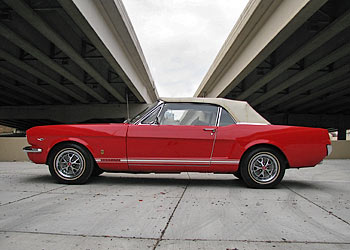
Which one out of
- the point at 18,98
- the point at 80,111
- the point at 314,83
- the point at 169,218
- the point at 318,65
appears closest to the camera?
the point at 169,218

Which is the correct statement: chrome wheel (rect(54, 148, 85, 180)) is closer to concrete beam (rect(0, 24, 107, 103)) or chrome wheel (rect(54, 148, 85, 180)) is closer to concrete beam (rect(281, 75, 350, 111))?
concrete beam (rect(0, 24, 107, 103))

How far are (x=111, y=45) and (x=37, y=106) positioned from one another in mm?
19555

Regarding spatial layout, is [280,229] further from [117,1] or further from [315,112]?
[315,112]

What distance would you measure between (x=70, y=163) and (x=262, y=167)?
315 cm

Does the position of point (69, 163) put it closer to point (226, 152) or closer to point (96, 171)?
point (96, 171)

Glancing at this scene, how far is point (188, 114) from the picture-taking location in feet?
15.9

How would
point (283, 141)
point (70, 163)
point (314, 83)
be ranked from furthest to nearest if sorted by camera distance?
1. point (314, 83)
2. point (70, 163)
3. point (283, 141)

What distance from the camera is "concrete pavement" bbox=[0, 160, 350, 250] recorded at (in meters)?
2.27

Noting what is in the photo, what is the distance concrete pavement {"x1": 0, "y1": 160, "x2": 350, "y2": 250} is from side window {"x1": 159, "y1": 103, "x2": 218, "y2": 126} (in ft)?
3.62

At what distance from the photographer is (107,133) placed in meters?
4.66

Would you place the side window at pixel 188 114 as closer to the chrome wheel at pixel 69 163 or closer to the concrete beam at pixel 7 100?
the chrome wheel at pixel 69 163

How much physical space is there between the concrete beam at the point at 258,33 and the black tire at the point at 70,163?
7.05 metres

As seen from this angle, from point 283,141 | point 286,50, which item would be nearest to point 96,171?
point 283,141

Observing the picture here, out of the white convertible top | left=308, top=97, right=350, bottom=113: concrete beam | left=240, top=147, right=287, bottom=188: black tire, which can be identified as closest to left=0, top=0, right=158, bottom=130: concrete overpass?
the white convertible top
